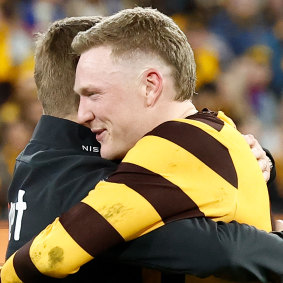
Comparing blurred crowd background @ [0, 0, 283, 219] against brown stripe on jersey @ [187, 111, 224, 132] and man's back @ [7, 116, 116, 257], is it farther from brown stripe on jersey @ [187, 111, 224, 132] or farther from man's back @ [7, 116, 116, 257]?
brown stripe on jersey @ [187, 111, 224, 132]

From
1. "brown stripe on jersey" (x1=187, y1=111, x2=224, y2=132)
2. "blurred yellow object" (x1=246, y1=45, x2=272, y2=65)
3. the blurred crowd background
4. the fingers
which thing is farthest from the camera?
"blurred yellow object" (x1=246, y1=45, x2=272, y2=65)

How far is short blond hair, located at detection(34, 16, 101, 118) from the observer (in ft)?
4.92

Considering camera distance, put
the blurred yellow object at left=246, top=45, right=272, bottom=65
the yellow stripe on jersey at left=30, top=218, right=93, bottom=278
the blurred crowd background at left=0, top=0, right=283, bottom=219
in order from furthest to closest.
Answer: the blurred yellow object at left=246, top=45, right=272, bottom=65, the blurred crowd background at left=0, top=0, right=283, bottom=219, the yellow stripe on jersey at left=30, top=218, right=93, bottom=278

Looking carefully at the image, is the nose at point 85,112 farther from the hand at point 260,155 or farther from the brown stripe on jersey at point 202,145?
the hand at point 260,155

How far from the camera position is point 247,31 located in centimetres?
445

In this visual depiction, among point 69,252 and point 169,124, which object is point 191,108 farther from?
point 69,252

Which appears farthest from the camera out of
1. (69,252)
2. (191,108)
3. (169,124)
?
(191,108)

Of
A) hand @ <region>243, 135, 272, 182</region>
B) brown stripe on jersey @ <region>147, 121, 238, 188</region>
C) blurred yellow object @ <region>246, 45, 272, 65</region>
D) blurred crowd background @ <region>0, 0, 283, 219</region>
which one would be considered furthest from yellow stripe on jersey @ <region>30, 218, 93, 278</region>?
blurred yellow object @ <region>246, 45, 272, 65</region>

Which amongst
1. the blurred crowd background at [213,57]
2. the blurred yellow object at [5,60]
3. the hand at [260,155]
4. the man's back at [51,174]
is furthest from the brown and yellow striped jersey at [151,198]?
the blurred yellow object at [5,60]

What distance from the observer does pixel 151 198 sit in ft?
3.84

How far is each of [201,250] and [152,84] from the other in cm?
33

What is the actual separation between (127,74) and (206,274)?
399 mm

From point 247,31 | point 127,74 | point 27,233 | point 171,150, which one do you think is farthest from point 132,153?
point 247,31

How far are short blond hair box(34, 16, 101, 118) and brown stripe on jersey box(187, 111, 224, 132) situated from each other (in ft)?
0.95
